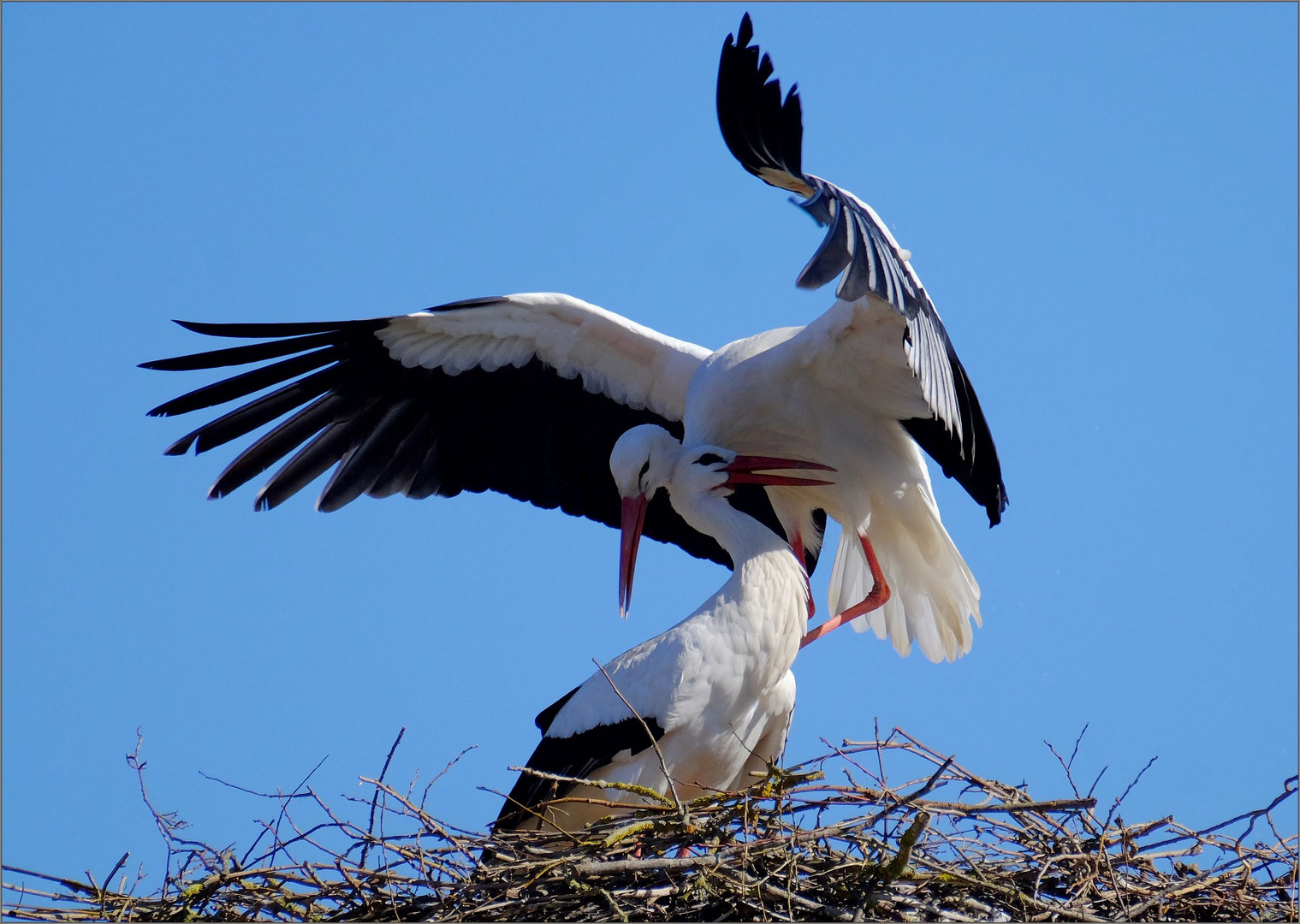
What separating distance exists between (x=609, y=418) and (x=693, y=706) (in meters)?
2.07

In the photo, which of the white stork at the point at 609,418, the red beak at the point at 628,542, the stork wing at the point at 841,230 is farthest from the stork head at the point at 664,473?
the stork wing at the point at 841,230

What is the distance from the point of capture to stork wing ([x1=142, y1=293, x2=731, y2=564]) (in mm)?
5168

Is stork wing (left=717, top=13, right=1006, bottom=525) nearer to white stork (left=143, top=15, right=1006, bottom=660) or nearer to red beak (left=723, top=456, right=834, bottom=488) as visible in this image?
white stork (left=143, top=15, right=1006, bottom=660)

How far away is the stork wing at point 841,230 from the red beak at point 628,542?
3.42 feet

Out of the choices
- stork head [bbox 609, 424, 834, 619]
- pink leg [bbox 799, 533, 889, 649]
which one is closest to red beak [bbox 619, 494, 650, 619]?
stork head [bbox 609, 424, 834, 619]

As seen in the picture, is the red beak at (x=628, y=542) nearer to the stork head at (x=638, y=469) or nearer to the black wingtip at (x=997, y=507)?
the stork head at (x=638, y=469)

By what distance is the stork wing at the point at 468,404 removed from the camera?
517cm

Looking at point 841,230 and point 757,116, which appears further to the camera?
point 757,116

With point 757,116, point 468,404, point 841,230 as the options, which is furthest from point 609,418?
point 841,230

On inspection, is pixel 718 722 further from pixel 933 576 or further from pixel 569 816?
pixel 933 576

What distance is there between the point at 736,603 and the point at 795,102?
55.0 inches

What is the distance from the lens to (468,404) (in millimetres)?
5535

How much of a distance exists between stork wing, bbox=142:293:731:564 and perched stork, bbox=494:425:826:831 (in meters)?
1.44

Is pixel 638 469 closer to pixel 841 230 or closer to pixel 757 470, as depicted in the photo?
pixel 757 470
